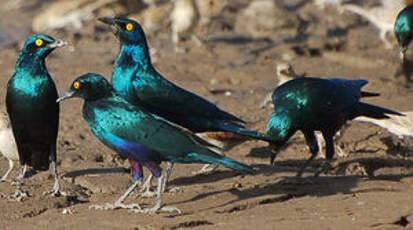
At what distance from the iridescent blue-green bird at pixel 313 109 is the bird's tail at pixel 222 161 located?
0.94 metres

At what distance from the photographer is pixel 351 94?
829 centimetres

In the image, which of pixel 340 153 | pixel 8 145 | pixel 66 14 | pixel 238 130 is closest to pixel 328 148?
pixel 238 130

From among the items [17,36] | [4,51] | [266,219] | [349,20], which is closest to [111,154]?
[266,219]

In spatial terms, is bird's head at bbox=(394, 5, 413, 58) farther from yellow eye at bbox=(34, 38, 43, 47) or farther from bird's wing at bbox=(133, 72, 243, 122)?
yellow eye at bbox=(34, 38, 43, 47)

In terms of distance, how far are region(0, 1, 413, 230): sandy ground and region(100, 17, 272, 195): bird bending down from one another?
498mm

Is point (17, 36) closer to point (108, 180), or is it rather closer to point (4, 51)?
point (4, 51)

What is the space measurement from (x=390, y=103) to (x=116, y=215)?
522 centimetres

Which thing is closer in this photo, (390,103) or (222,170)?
(222,170)

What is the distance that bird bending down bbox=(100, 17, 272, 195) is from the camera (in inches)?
317

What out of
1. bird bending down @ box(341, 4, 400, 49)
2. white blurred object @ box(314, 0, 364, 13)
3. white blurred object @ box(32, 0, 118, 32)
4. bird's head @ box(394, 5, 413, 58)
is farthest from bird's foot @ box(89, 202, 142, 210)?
white blurred object @ box(314, 0, 364, 13)

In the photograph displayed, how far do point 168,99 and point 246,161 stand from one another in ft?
4.48

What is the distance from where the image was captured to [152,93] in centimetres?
808

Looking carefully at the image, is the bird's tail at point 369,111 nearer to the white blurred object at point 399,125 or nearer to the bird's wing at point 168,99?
the white blurred object at point 399,125

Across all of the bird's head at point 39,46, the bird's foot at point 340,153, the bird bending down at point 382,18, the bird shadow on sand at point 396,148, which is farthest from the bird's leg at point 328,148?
the bird bending down at point 382,18
